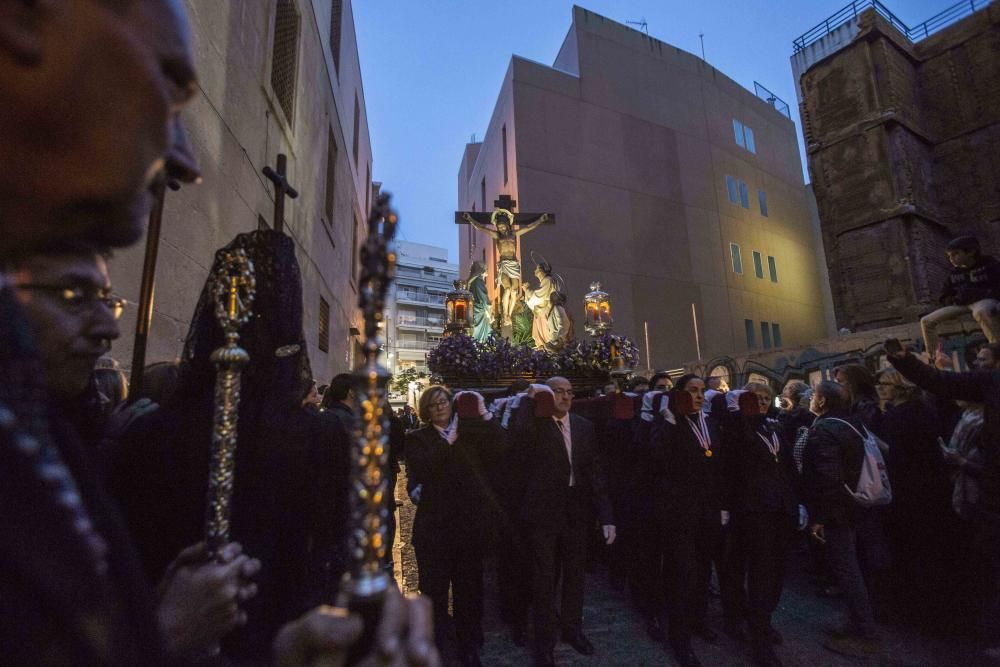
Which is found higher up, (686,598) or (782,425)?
(782,425)

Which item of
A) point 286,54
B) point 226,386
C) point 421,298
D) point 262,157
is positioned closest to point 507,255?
point 286,54

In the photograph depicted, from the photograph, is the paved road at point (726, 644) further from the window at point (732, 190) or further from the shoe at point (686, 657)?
the window at point (732, 190)

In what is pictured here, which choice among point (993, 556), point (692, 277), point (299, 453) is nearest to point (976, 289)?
point (993, 556)

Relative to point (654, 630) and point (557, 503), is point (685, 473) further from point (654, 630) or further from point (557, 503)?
point (654, 630)

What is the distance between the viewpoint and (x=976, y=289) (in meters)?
3.93

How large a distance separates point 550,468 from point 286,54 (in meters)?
8.56

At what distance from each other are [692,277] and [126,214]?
75.4 feet

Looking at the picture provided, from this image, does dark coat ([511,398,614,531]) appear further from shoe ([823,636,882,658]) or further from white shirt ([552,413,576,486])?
shoe ([823,636,882,658])

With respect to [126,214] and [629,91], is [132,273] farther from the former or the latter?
[629,91]

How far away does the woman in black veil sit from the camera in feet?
4.88

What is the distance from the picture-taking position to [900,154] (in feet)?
55.9

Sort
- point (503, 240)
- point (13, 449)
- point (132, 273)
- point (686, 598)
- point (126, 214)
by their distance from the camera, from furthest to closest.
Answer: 1. point (503, 240)
2. point (132, 273)
3. point (686, 598)
4. point (126, 214)
5. point (13, 449)

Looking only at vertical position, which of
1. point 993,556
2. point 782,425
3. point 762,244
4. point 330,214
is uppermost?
point 762,244

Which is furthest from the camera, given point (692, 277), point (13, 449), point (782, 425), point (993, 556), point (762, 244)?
point (762, 244)
